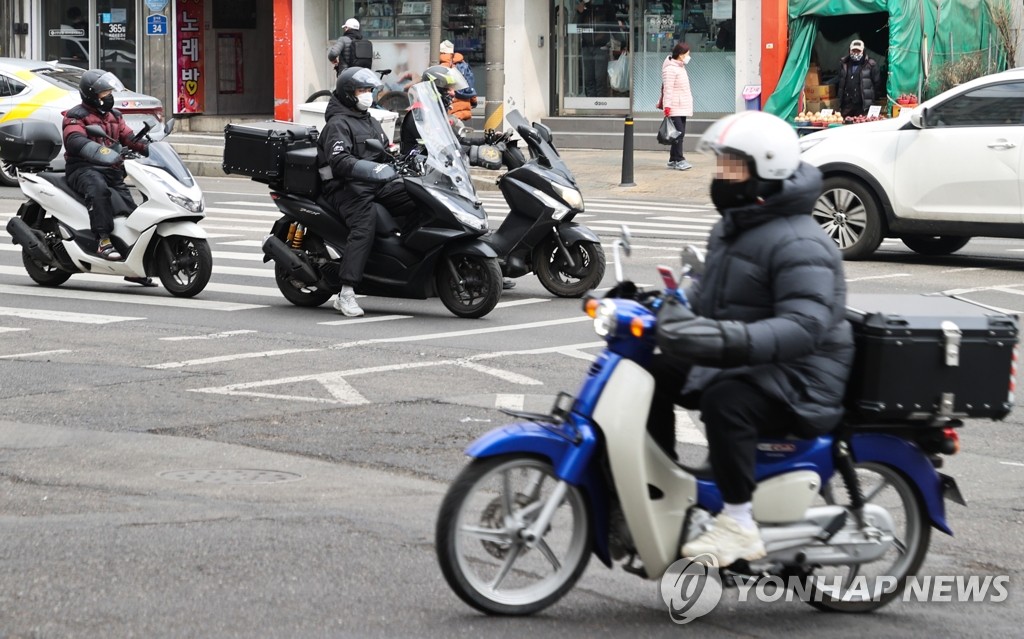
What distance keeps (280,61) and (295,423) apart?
993 inches

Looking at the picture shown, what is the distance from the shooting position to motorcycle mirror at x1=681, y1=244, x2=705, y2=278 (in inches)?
198

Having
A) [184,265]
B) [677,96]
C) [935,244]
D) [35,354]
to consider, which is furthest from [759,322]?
[677,96]

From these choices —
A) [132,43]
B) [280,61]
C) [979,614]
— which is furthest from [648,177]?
[979,614]

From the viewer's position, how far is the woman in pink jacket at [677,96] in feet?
78.8

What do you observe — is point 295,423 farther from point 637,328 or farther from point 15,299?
point 15,299

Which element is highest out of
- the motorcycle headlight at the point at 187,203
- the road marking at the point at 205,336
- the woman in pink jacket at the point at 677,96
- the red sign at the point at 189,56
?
the red sign at the point at 189,56

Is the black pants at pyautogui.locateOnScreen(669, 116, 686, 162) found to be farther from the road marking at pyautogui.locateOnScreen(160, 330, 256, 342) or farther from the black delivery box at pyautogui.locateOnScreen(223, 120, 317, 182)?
the road marking at pyautogui.locateOnScreen(160, 330, 256, 342)

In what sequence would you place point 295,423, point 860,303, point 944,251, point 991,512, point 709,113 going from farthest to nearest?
point 709,113
point 944,251
point 295,423
point 991,512
point 860,303

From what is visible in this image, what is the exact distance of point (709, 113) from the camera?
27.9m

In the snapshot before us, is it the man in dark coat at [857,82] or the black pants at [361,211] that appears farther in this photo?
the man in dark coat at [857,82]

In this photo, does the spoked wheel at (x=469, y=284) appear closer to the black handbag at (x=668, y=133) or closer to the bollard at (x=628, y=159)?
the bollard at (x=628, y=159)

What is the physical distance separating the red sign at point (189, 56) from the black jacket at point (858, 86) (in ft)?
49.8

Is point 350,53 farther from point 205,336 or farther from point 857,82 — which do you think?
point 205,336

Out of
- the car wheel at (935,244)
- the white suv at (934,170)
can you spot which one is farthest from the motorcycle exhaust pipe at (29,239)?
the car wheel at (935,244)
